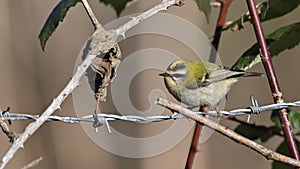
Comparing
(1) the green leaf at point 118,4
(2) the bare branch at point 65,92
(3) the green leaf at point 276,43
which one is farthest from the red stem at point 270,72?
(1) the green leaf at point 118,4

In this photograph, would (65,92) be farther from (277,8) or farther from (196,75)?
(196,75)

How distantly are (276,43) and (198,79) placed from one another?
2.20 feet

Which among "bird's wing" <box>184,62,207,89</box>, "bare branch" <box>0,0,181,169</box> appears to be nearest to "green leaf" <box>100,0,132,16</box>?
"bare branch" <box>0,0,181,169</box>

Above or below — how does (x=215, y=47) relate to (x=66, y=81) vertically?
below

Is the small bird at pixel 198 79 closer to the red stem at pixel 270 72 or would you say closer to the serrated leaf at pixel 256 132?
the serrated leaf at pixel 256 132

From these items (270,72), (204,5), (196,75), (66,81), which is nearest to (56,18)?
(204,5)

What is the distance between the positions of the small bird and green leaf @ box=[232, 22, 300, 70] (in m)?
0.53

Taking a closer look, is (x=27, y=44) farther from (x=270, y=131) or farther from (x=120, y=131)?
(x=270, y=131)

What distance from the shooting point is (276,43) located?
1.34 metres

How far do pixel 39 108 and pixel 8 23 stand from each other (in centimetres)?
58

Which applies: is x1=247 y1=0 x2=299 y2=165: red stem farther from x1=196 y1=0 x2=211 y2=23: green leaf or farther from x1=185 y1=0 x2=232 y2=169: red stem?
x1=185 y1=0 x2=232 y2=169: red stem

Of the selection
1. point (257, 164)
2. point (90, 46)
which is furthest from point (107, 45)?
point (257, 164)

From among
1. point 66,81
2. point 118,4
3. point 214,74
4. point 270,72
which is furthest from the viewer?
point 66,81

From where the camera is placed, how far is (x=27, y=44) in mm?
4062
